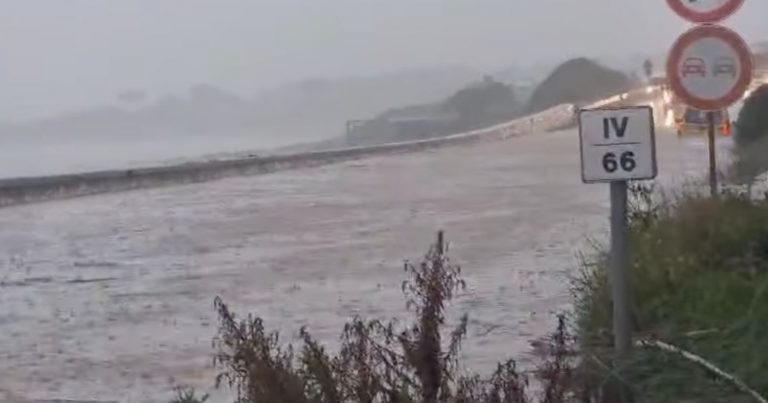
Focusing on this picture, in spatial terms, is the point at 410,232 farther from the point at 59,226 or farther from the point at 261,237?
the point at 59,226

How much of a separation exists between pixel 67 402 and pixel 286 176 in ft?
89.1

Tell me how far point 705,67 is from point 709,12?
355 mm

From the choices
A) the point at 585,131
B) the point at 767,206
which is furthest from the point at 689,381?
the point at 767,206

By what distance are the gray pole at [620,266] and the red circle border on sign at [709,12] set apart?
3202 millimetres

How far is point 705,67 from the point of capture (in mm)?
10312

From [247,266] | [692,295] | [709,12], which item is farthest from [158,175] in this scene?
[692,295]

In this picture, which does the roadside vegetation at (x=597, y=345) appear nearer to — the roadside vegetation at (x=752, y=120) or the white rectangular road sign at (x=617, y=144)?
the white rectangular road sign at (x=617, y=144)

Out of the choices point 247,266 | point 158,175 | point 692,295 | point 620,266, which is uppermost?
point 158,175

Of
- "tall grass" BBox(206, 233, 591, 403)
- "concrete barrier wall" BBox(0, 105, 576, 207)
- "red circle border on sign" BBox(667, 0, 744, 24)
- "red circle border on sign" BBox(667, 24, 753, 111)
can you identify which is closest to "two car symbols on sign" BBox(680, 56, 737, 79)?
"red circle border on sign" BBox(667, 24, 753, 111)

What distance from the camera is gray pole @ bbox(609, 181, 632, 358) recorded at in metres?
7.33

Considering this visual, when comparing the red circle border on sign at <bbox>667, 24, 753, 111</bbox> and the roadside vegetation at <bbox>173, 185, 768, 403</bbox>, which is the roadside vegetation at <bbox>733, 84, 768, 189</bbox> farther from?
the roadside vegetation at <bbox>173, 185, 768, 403</bbox>

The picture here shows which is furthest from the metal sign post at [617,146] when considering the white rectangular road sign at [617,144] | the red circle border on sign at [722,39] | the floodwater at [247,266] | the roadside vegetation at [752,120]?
the roadside vegetation at [752,120]

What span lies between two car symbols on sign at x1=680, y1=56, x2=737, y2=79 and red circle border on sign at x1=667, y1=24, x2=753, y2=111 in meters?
0.05

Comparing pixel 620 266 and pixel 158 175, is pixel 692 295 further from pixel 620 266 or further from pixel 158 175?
pixel 158 175
